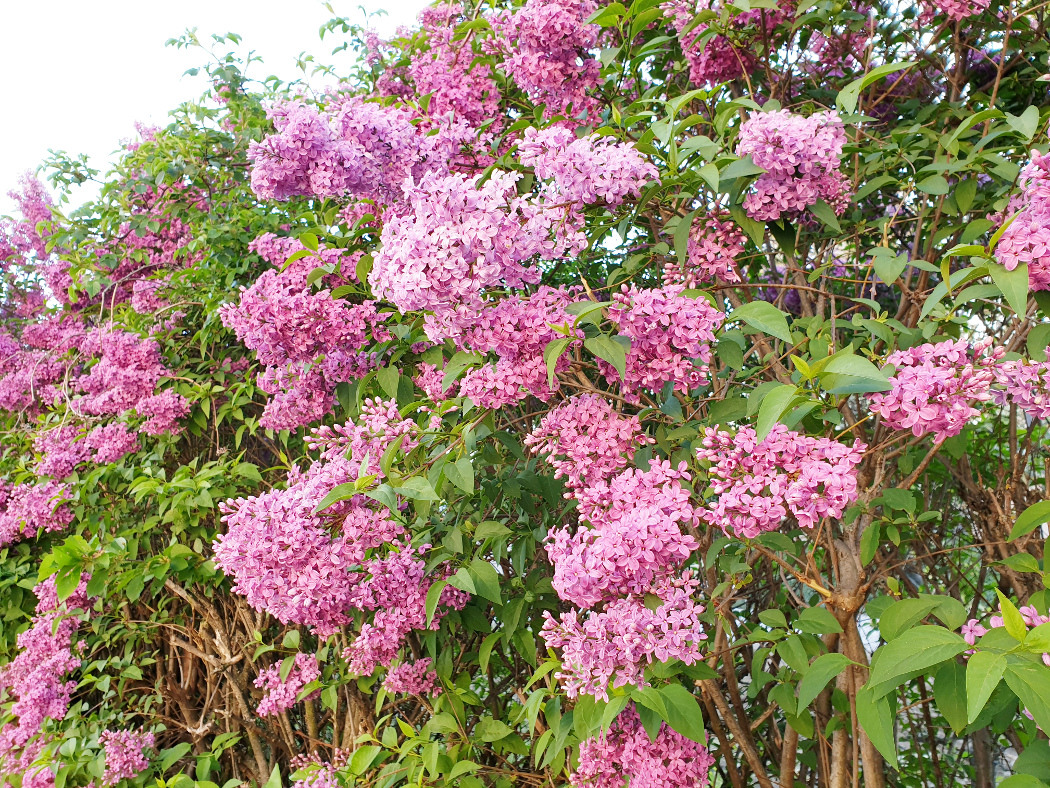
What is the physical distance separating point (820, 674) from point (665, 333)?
0.68m

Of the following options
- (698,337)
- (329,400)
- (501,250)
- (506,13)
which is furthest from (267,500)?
(506,13)

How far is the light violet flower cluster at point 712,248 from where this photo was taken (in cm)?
160

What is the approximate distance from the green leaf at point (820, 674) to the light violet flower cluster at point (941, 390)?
1.44 feet

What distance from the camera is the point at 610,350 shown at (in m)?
1.27

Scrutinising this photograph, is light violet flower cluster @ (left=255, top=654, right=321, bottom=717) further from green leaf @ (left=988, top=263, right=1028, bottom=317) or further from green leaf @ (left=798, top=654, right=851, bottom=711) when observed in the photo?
green leaf @ (left=988, top=263, right=1028, bottom=317)

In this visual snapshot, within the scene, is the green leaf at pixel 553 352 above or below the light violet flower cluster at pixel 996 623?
above

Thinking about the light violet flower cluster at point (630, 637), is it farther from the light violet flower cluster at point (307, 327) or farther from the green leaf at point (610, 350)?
the light violet flower cluster at point (307, 327)

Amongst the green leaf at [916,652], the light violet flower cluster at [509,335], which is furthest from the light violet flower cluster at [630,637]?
the light violet flower cluster at [509,335]

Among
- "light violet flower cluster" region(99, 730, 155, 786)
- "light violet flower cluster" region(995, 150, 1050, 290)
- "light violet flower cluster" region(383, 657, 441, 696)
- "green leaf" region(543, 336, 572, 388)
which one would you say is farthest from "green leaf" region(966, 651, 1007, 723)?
"light violet flower cluster" region(99, 730, 155, 786)

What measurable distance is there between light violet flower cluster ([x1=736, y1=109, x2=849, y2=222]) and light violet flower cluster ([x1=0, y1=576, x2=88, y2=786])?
298 cm

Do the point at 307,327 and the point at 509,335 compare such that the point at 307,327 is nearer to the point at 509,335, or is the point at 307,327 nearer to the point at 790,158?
the point at 509,335

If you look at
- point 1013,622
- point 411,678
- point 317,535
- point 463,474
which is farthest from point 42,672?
point 1013,622

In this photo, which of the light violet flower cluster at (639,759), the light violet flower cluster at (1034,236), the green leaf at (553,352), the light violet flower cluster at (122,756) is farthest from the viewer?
the light violet flower cluster at (122,756)

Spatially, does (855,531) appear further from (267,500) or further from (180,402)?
(180,402)
